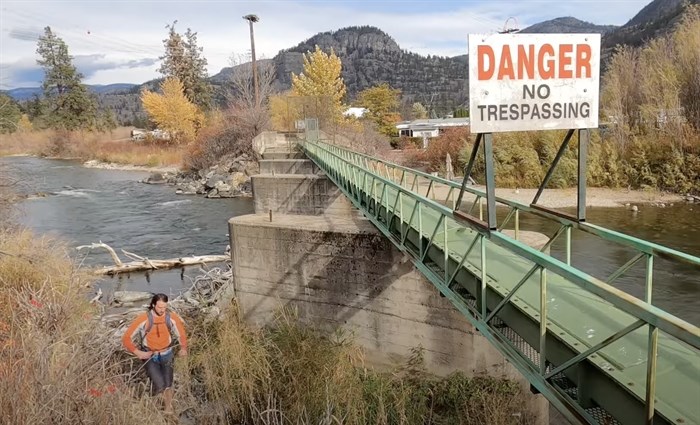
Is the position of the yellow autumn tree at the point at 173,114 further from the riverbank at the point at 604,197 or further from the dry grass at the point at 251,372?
the dry grass at the point at 251,372

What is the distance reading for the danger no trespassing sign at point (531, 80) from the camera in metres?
4.43

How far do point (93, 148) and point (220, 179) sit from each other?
38508 millimetres

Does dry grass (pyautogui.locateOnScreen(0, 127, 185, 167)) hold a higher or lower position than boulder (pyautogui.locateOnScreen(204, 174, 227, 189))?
higher

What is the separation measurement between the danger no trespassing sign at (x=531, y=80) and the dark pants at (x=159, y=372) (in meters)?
5.65

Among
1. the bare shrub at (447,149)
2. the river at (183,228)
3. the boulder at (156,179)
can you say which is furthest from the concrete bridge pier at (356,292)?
the boulder at (156,179)

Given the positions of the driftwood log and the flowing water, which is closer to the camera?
the flowing water

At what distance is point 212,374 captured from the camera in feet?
29.8

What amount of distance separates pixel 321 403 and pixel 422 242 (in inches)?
129

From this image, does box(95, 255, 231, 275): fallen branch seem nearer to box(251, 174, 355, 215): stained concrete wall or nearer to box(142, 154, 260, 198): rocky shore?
box(251, 174, 355, 215): stained concrete wall

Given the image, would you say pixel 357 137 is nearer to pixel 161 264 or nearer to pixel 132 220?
pixel 132 220

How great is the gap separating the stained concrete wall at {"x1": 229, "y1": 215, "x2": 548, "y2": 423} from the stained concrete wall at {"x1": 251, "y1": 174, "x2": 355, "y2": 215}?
18.3 feet

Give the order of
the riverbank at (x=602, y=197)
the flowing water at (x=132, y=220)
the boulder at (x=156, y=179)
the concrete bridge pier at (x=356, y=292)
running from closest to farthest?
the concrete bridge pier at (x=356, y=292) < the flowing water at (x=132, y=220) < the riverbank at (x=602, y=197) < the boulder at (x=156, y=179)

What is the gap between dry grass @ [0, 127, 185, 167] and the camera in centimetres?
5825

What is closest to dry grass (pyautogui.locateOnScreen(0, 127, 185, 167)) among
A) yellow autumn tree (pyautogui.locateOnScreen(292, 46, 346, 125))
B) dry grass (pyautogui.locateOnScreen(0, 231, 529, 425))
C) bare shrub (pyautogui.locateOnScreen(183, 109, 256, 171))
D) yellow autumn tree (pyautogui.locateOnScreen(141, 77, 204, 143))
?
yellow autumn tree (pyautogui.locateOnScreen(141, 77, 204, 143))
